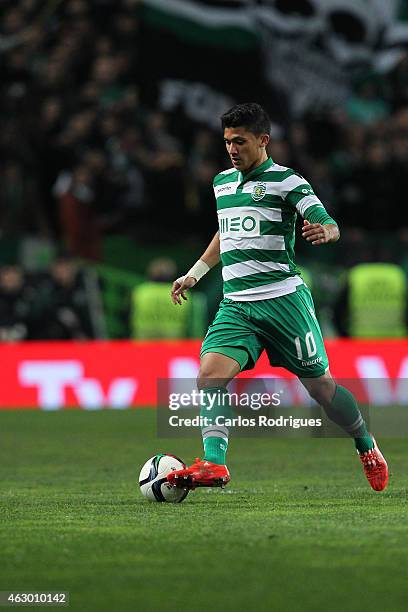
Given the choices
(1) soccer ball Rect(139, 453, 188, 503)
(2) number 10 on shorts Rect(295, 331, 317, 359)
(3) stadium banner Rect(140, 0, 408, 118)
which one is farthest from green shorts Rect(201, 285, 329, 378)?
(3) stadium banner Rect(140, 0, 408, 118)

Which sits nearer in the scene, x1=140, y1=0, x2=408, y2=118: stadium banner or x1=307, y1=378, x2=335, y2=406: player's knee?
x1=307, y1=378, x2=335, y2=406: player's knee

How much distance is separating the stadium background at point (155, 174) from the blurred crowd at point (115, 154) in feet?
0.08

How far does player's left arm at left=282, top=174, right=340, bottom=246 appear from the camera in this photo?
7.02 meters

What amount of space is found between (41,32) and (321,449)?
30.1 ft

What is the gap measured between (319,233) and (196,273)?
3.74 ft

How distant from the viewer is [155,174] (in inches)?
681

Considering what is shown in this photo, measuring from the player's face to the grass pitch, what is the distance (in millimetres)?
1835

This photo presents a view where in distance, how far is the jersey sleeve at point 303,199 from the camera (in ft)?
24.1

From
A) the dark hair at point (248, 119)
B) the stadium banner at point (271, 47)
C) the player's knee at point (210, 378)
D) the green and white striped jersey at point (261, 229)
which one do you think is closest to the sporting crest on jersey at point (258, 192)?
the green and white striped jersey at point (261, 229)

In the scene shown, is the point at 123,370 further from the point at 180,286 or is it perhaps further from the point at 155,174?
the point at 180,286

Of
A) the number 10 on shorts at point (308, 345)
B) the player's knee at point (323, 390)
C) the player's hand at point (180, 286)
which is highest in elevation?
the player's hand at point (180, 286)

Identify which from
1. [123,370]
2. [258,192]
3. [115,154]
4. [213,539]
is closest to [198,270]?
[258,192]

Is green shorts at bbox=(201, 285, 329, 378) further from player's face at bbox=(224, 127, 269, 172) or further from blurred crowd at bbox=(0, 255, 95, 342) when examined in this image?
blurred crowd at bbox=(0, 255, 95, 342)

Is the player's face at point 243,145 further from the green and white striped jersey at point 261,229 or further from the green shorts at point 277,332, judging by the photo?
the green shorts at point 277,332
